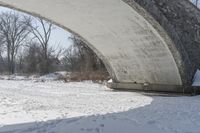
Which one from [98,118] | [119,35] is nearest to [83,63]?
→ [119,35]

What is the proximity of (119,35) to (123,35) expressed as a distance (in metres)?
0.18

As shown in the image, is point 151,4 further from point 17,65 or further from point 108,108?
point 17,65

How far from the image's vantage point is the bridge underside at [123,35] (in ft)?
41.0

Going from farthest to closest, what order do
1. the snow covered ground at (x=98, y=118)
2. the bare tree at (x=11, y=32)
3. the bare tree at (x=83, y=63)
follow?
the bare tree at (x=11, y=32) < the bare tree at (x=83, y=63) < the snow covered ground at (x=98, y=118)

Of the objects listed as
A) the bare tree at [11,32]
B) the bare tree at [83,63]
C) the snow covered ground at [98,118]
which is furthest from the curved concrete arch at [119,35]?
the bare tree at [11,32]

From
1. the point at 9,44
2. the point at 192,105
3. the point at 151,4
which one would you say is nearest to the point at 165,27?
the point at 151,4

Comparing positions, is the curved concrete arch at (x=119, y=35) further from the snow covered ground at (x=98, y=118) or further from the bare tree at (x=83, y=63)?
the bare tree at (x=83, y=63)

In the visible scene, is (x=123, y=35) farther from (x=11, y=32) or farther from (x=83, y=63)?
(x=11, y=32)

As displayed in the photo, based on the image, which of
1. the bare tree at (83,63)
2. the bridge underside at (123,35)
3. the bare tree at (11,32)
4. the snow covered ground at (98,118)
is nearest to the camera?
the snow covered ground at (98,118)

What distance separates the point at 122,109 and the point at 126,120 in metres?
1.86

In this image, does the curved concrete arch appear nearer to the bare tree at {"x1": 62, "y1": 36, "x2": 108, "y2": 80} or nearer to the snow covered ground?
the snow covered ground

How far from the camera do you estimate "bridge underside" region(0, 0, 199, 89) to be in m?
12.5

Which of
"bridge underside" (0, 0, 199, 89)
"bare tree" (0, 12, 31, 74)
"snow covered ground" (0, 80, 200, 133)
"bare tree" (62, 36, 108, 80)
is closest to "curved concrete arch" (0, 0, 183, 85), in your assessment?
"bridge underside" (0, 0, 199, 89)

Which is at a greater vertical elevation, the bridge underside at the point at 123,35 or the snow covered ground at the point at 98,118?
the bridge underside at the point at 123,35
